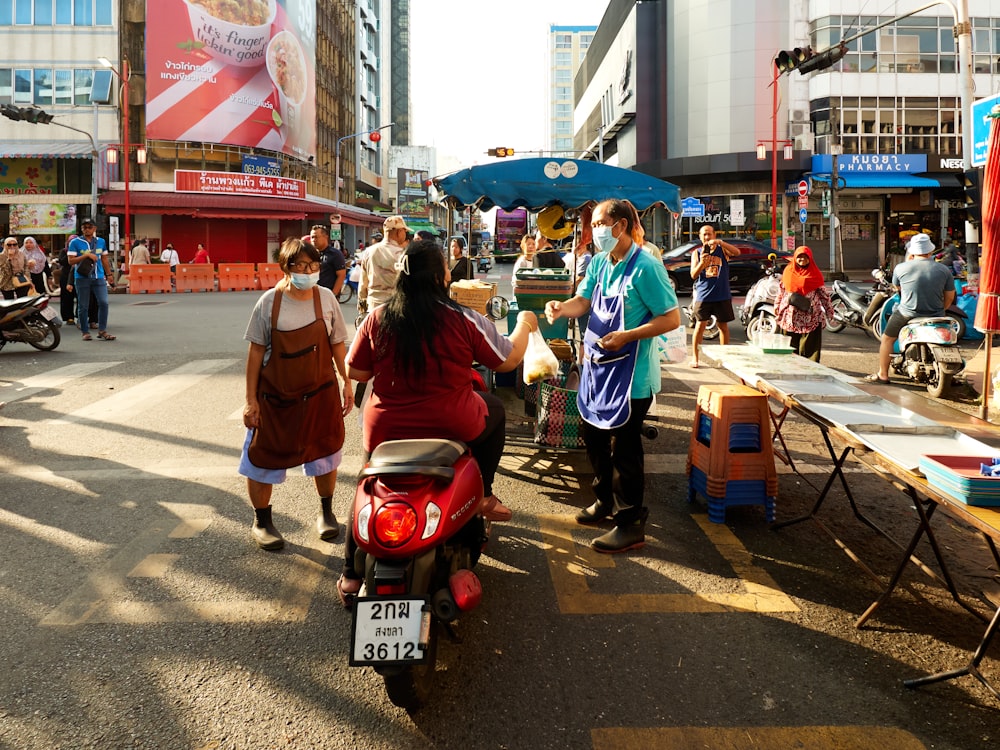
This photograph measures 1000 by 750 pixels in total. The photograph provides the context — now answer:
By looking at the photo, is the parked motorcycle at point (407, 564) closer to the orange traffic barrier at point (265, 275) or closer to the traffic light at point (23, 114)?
the traffic light at point (23, 114)

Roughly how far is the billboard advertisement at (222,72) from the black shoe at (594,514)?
134 ft

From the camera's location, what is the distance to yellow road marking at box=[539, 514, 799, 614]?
3840 mm

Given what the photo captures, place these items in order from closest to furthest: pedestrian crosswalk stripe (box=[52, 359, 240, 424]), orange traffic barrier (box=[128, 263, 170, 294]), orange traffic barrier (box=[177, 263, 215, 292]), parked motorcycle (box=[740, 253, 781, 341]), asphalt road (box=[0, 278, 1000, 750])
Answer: asphalt road (box=[0, 278, 1000, 750]), pedestrian crosswalk stripe (box=[52, 359, 240, 424]), parked motorcycle (box=[740, 253, 781, 341]), orange traffic barrier (box=[128, 263, 170, 294]), orange traffic barrier (box=[177, 263, 215, 292])

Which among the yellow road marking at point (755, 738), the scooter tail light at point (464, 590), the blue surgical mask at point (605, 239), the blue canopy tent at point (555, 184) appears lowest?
the yellow road marking at point (755, 738)

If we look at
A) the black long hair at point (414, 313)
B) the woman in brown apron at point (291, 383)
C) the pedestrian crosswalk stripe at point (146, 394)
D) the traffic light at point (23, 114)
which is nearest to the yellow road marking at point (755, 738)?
the black long hair at point (414, 313)

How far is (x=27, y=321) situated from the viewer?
12.7 m

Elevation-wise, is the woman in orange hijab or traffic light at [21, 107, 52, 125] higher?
traffic light at [21, 107, 52, 125]

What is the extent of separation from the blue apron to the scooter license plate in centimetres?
190

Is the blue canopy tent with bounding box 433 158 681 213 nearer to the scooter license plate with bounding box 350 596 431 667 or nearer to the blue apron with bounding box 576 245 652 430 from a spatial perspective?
the blue apron with bounding box 576 245 652 430

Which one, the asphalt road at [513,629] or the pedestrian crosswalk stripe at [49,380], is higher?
the pedestrian crosswalk stripe at [49,380]

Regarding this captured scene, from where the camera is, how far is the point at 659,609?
382 centimetres

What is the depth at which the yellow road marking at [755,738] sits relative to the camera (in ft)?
9.00

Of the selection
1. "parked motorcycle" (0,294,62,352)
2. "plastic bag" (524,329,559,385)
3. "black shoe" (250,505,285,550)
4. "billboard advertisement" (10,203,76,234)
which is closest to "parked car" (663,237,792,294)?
"parked motorcycle" (0,294,62,352)

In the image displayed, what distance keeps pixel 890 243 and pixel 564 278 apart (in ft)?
134
